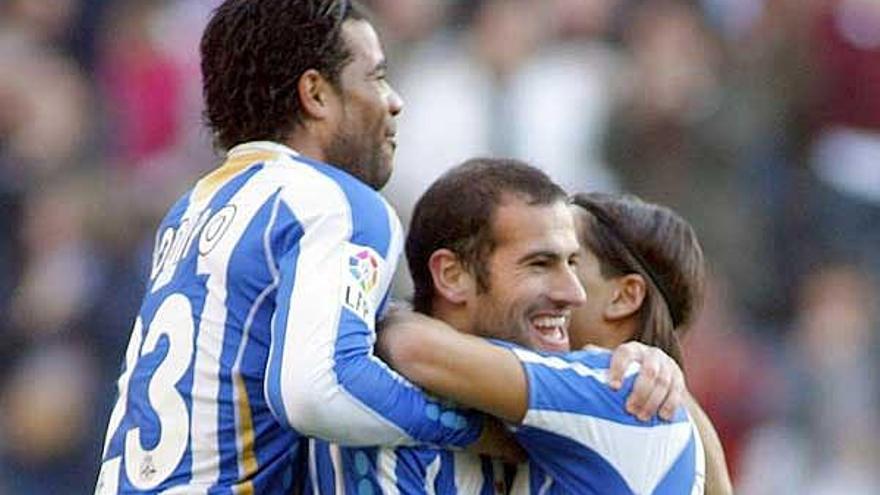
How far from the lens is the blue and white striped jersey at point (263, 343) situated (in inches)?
243

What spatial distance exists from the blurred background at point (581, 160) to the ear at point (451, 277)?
19.7 ft

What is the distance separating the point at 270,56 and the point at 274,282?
59 centimetres

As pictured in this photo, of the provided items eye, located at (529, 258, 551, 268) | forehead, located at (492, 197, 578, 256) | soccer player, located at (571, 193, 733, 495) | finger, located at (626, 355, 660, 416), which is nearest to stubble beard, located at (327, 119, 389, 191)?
forehead, located at (492, 197, 578, 256)

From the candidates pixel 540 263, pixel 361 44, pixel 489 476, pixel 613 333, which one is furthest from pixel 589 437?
pixel 361 44

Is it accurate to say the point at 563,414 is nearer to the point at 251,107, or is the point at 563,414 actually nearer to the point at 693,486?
the point at 693,486

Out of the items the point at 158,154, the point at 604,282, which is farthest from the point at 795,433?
the point at 604,282

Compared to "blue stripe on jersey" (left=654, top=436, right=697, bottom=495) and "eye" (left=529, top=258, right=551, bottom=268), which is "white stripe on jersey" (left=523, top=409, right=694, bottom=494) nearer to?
"blue stripe on jersey" (left=654, top=436, right=697, bottom=495)

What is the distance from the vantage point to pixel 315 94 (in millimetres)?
6594

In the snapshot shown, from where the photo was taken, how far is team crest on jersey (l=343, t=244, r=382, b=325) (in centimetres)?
622

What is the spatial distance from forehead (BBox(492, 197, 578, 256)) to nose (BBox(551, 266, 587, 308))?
5 centimetres

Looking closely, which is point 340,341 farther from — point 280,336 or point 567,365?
point 567,365

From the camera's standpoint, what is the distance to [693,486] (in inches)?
259

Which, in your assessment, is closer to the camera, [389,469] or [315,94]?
[389,469]

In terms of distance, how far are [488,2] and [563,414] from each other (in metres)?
7.57
